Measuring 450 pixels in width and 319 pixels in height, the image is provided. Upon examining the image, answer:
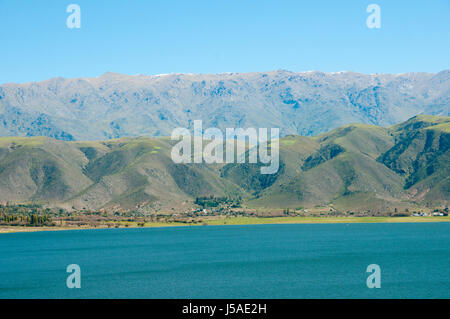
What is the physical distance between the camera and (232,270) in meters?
128

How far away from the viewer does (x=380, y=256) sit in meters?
153

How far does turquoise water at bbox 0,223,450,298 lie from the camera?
3976 inches

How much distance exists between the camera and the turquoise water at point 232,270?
3976 inches
